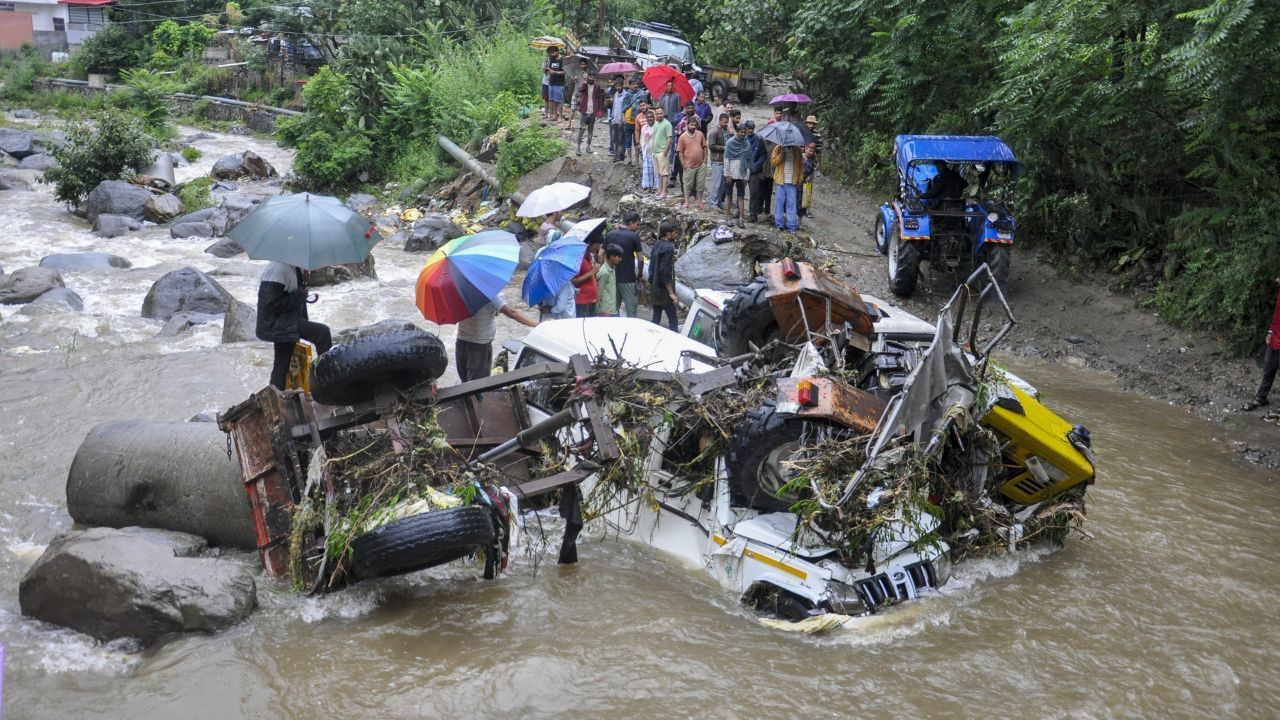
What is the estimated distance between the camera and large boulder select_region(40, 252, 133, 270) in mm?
18438

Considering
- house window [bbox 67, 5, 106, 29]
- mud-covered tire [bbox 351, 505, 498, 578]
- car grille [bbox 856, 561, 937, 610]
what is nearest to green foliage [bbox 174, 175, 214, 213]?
mud-covered tire [bbox 351, 505, 498, 578]

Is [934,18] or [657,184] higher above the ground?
[934,18]

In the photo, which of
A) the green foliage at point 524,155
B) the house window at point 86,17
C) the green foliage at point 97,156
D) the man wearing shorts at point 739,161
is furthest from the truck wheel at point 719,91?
the house window at point 86,17

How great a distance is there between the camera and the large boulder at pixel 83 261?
18438mm

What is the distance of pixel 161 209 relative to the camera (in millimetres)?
23594

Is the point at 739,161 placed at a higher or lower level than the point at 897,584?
higher

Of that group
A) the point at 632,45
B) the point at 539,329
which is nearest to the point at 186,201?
the point at 632,45

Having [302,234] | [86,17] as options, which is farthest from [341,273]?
[86,17]

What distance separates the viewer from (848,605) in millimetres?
6113

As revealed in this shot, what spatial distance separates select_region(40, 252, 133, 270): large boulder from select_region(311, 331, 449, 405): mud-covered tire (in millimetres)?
14662

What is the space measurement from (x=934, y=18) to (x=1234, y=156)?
24.0 ft

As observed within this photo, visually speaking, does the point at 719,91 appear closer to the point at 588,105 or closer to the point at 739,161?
the point at 588,105

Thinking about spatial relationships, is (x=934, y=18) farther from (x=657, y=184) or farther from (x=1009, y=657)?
(x=1009, y=657)

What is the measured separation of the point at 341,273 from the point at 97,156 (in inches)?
467
